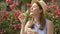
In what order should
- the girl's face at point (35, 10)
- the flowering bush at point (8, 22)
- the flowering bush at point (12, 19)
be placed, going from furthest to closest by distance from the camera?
the flowering bush at point (8, 22), the flowering bush at point (12, 19), the girl's face at point (35, 10)

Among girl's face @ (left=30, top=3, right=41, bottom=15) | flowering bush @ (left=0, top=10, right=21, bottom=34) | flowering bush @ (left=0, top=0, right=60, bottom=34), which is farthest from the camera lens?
flowering bush @ (left=0, top=10, right=21, bottom=34)

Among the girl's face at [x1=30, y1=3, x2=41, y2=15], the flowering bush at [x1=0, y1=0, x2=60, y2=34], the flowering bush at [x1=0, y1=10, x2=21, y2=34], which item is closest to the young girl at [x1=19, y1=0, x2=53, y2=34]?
the girl's face at [x1=30, y1=3, x2=41, y2=15]

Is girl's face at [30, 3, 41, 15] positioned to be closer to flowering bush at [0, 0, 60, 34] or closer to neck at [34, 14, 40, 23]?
neck at [34, 14, 40, 23]

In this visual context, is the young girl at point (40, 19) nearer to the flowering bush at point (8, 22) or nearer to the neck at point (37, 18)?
the neck at point (37, 18)

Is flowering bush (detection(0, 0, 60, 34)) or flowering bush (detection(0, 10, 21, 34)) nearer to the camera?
flowering bush (detection(0, 0, 60, 34))

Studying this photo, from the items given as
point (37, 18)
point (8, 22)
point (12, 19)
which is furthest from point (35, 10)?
point (8, 22)

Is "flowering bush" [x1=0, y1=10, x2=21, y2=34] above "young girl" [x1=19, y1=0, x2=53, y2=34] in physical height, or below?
below

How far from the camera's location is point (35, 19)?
2.40m

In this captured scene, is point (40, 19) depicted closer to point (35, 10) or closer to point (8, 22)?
point (35, 10)

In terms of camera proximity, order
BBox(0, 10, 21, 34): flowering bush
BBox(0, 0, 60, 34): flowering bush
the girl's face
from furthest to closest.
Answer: BBox(0, 10, 21, 34): flowering bush < BBox(0, 0, 60, 34): flowering bush < the girl's face

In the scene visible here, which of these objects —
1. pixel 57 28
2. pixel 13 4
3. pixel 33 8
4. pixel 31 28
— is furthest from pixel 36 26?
pixel 13 4

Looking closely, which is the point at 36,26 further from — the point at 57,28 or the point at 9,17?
the point at 9,17

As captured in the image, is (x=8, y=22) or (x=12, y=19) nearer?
(x=12, y=19)

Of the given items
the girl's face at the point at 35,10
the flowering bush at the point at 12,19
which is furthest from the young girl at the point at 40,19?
the flowering bush at the point at 12,19
